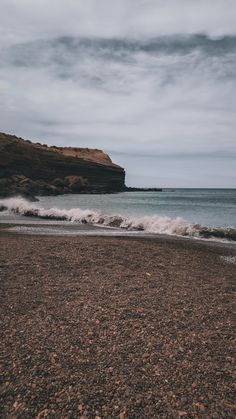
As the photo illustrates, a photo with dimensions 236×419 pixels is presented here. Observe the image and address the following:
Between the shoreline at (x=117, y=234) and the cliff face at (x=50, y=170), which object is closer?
the shoreline at (x=117, y=234)

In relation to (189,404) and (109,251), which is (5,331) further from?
(109,251)

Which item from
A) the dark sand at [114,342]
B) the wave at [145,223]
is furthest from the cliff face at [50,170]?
the dark sand at [114,342]

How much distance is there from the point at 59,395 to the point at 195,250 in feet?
30.9

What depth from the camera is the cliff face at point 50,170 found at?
87.4m

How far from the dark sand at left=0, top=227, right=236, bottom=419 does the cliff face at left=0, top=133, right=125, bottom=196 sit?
6958cm

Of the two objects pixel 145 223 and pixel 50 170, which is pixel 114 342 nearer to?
pixel 145 223

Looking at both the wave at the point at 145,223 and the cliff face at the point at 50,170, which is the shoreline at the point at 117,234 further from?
the cliff face at the point at 50,170

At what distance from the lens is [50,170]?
99500 mm

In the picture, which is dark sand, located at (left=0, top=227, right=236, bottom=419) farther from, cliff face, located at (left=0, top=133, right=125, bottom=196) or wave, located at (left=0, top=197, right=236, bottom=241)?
cliff face, located at (left=0, top=133, right=125, bottom=196)

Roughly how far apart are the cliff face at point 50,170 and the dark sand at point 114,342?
228ft

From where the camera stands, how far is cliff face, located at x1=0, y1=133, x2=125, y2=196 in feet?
287

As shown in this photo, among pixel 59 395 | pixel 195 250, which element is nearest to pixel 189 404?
pixel 59 395

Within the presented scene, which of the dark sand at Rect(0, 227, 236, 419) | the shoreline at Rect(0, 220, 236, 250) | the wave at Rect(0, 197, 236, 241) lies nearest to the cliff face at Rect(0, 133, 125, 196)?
the wave at Rect(0, 197, 236, 241)

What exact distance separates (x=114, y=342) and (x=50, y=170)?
97842 millimetres
